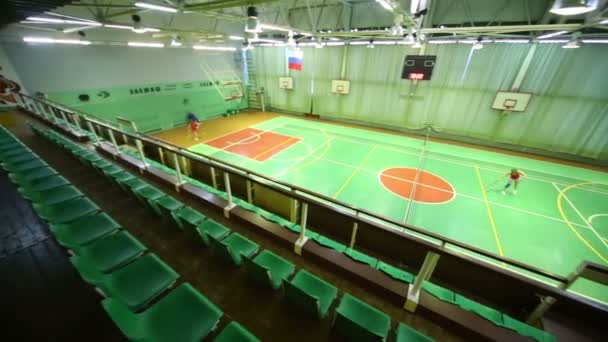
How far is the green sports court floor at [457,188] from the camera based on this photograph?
5621 mm

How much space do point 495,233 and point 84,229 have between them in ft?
28.9

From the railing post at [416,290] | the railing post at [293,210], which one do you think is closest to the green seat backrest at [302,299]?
the railing post at [416,290]

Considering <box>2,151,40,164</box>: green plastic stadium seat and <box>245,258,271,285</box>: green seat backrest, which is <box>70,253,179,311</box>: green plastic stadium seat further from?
<box>2,151,40,164</box>: green plastic stadium seat

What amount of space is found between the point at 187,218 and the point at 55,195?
232 centimetres

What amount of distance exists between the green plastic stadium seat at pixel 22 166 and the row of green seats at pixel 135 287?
232cm

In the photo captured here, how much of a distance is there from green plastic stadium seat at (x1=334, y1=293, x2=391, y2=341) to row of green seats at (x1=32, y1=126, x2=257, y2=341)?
785 mm

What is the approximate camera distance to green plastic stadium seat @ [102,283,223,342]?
5.88 feet

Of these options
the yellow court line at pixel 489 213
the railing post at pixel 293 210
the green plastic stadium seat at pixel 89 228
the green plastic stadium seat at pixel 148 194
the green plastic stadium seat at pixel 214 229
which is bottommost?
the yellow court line at pixel 489 213

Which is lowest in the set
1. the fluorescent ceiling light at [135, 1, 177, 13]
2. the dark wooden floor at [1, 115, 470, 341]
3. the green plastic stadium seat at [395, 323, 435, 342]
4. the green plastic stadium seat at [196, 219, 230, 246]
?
the dark wooden floor at [1, 115, 470, 341]

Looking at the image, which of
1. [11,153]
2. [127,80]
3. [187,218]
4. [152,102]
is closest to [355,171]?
[187,218]

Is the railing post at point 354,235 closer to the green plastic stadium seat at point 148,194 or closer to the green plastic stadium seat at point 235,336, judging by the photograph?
the green plastic stadium seat at point 235,336

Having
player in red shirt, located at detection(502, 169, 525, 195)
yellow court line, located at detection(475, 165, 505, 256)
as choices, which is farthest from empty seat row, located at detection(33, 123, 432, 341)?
player in red shirt, located at detection(502, 169, 525, 195)

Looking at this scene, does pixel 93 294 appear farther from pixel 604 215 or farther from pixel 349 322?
pixel 604 215

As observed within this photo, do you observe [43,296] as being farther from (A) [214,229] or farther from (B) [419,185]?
(B) [419,185]
